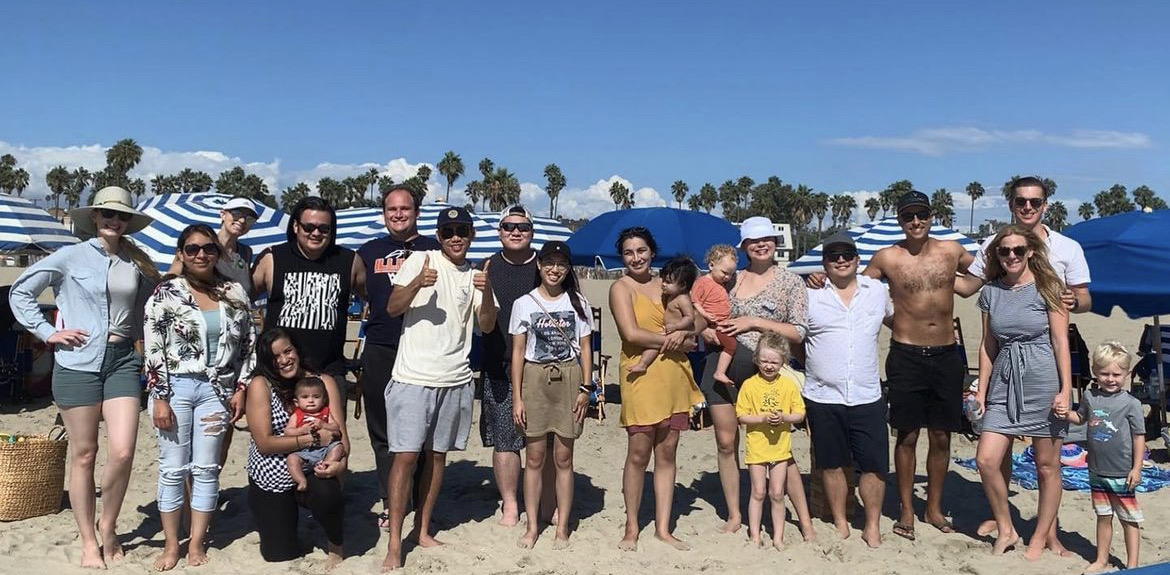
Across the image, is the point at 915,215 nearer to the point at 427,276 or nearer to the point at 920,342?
the point at 920,342

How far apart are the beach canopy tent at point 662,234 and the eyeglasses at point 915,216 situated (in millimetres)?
3880

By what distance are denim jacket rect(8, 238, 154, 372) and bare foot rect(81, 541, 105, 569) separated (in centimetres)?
97

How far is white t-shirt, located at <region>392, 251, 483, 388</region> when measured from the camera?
13.6 feet

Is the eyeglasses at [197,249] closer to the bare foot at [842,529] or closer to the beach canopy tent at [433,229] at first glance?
the bare foot at [842,529]

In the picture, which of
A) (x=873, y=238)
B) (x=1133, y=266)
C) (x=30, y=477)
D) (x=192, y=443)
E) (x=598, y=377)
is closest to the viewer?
(x=192, y=443)

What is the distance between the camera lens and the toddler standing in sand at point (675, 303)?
171 inches

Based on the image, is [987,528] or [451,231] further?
[987,528]

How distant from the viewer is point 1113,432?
407 centimetres

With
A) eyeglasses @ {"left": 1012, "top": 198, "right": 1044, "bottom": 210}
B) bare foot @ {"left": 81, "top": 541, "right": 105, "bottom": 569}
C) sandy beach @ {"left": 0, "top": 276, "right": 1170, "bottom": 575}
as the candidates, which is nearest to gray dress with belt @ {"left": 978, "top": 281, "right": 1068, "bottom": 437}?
eyeglasses @ {"left": 1012, "top": 198, "right": 1044, "bottom": 210}

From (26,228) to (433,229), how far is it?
4683 millimetres

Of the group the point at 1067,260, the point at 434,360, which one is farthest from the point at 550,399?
the point at 1067,260

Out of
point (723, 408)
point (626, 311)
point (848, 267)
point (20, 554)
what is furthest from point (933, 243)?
point (20, 554)

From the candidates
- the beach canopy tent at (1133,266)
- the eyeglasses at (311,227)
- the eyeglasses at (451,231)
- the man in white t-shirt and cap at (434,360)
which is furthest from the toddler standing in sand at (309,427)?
the beach canopy tent at (1133,266)

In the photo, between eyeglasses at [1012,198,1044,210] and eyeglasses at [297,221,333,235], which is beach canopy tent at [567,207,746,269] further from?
eyeglasses at [297,221,333,235]
